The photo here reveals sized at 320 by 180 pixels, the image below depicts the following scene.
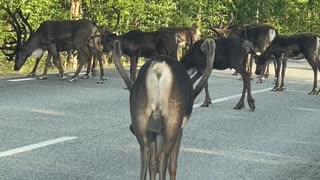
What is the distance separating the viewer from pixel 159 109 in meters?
4.52

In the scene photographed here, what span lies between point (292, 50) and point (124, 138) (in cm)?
905

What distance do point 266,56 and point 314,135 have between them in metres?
6.87

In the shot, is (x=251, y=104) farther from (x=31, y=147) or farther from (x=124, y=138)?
(x=31, y=147)

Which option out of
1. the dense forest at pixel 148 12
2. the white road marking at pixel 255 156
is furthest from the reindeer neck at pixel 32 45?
the white road marking at pixel 255 156

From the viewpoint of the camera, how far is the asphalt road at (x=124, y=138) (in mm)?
6688

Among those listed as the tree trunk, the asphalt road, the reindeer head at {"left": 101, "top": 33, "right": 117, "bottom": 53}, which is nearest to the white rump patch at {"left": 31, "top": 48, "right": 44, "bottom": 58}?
the reindeer head at {"left": 101, "top": 33, "right": 117, "bottom": 53}

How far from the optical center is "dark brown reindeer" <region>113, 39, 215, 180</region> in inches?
177

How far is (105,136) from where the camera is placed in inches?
338

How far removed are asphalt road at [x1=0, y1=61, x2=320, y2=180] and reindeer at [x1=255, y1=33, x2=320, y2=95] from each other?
1795 mm

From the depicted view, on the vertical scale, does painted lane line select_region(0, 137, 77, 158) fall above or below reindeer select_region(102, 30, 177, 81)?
below

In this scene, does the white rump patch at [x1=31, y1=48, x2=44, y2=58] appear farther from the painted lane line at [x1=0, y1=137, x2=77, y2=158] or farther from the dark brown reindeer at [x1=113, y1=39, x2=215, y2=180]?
the dark brown reindeer at [x1=113, y1=39, x2=215, y2=180]

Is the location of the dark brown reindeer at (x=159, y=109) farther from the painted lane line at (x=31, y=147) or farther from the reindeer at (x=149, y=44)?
the reindeer at (x=149, y=44)

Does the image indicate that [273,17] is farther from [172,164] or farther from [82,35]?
[172,164]

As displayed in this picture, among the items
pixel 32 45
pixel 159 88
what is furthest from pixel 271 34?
pixel 159 88
